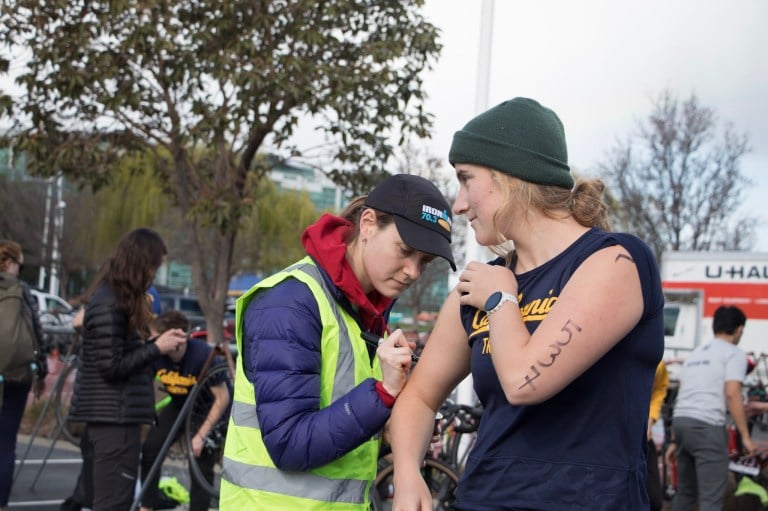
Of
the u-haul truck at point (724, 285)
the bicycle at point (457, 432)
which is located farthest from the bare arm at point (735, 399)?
the u-haul truck at point (724, 285)

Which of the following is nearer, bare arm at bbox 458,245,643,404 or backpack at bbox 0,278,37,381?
bare arm at bbox 458,245,643,404

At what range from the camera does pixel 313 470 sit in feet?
8.93

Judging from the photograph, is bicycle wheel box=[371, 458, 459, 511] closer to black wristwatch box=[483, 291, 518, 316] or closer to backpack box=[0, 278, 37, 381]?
backpack box=[0, 278, 37, 381]

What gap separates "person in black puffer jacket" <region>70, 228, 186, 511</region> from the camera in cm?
533

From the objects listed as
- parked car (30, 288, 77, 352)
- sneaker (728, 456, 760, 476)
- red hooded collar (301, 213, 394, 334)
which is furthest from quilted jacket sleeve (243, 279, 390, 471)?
parked car (30, 288, 77, 352)

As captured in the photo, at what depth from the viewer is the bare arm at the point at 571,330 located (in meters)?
2.13

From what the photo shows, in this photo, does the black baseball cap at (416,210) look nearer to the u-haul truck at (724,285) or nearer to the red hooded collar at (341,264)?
the red hooded collar at (341,264)

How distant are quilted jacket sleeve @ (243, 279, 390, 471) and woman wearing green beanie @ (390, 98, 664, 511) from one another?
11cm

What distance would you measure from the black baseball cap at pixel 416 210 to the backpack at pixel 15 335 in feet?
14.5

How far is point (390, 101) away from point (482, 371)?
30.2 ft

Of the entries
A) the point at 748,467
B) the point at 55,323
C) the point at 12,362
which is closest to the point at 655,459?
the point at 748,467

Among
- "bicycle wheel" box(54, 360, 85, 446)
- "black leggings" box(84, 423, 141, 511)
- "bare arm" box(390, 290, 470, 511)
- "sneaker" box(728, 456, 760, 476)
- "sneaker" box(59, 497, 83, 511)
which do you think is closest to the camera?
"bare arm" box(390, 290, 470, 511)

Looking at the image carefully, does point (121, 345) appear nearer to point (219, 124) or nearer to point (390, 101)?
point (219, 124)

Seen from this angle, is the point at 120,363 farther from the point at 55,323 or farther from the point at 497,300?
the point at 55,323
